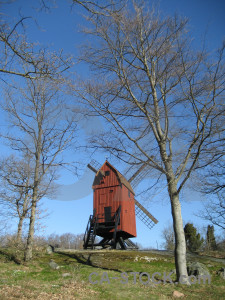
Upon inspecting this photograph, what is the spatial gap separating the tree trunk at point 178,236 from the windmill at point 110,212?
9732 millimetres

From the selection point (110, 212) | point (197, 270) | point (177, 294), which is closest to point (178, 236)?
point (177, 294)

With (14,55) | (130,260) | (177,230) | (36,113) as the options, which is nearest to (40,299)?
(177,230)

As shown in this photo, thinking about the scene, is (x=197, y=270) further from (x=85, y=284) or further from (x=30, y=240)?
(x=30, y=240)

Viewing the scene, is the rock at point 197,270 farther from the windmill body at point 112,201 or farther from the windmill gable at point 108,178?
the windmill gable at point 108,178

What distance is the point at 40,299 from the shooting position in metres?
5.46

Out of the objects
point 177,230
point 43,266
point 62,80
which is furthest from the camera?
point 43,266

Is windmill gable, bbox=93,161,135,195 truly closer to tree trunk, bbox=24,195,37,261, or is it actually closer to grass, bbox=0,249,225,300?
grass, bbox=0,249,225,300

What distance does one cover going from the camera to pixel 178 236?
7.62 meters

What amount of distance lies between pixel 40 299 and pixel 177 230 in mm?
4359

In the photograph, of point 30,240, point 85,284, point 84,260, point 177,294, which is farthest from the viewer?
point 84,260

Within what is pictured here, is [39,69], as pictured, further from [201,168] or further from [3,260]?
[3,260]

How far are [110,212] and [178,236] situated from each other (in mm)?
11392

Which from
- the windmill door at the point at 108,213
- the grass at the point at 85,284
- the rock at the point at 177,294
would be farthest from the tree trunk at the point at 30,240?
the windmill door at the point at 108,213

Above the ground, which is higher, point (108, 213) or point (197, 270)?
point (108, 213)
